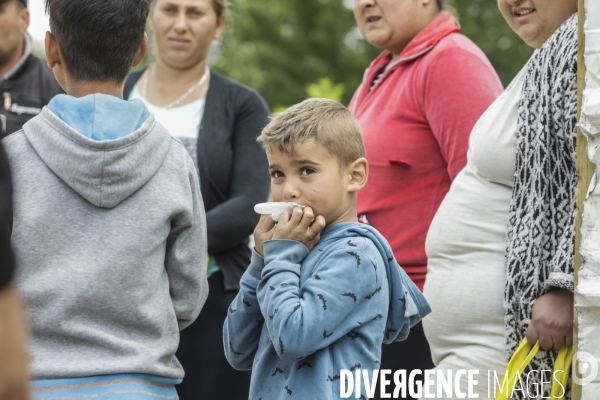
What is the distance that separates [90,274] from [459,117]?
1.63m

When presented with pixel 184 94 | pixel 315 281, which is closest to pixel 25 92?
pixel 184 94

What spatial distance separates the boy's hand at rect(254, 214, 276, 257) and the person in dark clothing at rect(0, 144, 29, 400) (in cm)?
119

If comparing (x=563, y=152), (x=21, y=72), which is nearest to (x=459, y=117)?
(x=563, y=152)

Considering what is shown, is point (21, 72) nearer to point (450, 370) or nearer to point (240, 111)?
point (240, 111)

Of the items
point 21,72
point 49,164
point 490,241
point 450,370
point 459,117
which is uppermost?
point 21,72

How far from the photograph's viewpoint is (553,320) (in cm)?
251

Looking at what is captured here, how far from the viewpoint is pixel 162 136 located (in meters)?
2.46

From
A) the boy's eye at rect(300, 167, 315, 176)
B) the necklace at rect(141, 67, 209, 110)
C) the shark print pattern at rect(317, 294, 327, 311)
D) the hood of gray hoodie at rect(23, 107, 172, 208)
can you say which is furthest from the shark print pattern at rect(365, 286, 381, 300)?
the necklace at rect(141, 67, 209, 110)

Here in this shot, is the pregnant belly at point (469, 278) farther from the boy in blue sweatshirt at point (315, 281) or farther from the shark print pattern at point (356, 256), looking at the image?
the shark print pattern at point (356, 256)

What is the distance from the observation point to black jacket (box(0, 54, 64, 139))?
12.5 feet

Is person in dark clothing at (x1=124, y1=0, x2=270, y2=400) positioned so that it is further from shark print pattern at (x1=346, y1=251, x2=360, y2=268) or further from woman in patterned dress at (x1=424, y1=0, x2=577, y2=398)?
shark print pattern at (x1=346, y1=251, x2=360, y2=268)

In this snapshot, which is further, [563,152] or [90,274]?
[563,152]

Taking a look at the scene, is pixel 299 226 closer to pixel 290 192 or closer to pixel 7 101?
pixel 290 192

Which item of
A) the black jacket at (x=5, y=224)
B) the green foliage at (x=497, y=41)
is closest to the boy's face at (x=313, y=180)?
the black jacket at (x=5, y=224)
